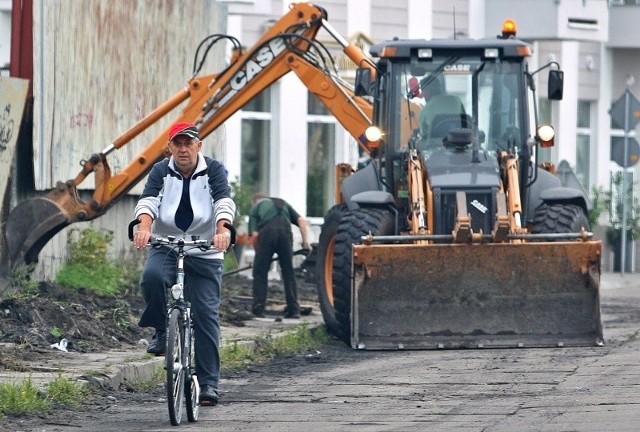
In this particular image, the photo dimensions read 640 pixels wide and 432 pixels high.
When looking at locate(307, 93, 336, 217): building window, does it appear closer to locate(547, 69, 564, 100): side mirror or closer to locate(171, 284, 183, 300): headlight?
locate(547, 69, 564, 100): side mirror

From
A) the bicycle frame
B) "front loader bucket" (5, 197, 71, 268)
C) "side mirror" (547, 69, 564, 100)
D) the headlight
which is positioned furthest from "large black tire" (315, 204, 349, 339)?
the headlight

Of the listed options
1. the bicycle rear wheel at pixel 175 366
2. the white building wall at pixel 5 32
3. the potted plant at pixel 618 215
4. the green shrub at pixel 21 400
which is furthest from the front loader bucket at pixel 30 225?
the potted plant at pixel 618 215

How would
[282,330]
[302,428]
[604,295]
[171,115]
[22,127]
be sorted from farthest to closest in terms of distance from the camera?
[604,295], [171,115], [22,127], [282,330], [302,428]

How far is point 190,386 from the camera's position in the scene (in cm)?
1108

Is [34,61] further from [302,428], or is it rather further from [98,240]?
[302,428]

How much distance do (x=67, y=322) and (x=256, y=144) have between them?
52.2 feet

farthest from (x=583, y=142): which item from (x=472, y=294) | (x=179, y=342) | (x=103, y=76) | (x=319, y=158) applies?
(x=179, y=342)

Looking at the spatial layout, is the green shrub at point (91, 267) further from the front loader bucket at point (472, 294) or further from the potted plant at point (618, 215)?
the potted plant at point (618, 215)

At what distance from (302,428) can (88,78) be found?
36.3 feet

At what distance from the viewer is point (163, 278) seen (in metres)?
11.5

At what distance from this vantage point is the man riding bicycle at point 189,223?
37.9ft

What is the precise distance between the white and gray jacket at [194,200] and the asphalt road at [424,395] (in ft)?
3.69

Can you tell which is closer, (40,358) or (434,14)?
(40,358)

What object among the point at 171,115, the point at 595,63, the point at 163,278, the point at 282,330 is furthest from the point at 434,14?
the point at 163,278
